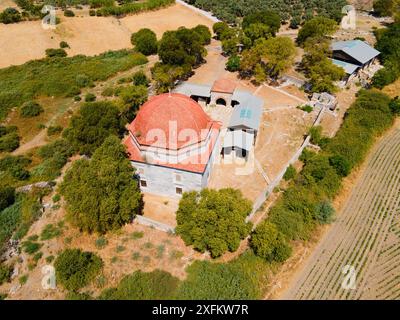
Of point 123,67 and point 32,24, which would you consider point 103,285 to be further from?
point 32,24

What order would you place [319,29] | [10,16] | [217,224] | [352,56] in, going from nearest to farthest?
[217,224], [352,56], [319,29], [10,16]

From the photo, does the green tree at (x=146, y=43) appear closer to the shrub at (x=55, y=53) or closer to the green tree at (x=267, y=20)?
the shrub at (x=55, y=53)

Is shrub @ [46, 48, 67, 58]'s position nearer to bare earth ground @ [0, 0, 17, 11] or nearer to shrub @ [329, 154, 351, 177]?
bare earth ground @ [0, 0, 17, 11]

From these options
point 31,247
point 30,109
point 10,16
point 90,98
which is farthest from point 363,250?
point 10,16

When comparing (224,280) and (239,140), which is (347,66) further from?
(224,280)

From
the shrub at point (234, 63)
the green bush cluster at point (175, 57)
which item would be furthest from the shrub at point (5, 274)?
the shrub at point (234, 63)

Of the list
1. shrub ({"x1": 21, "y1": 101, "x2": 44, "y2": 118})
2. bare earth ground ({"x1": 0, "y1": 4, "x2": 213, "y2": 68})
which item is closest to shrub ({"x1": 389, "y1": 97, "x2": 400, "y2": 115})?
bare earth ground ({"x1": 0, "y1": 4, "x2": 213, "y2": 68})
